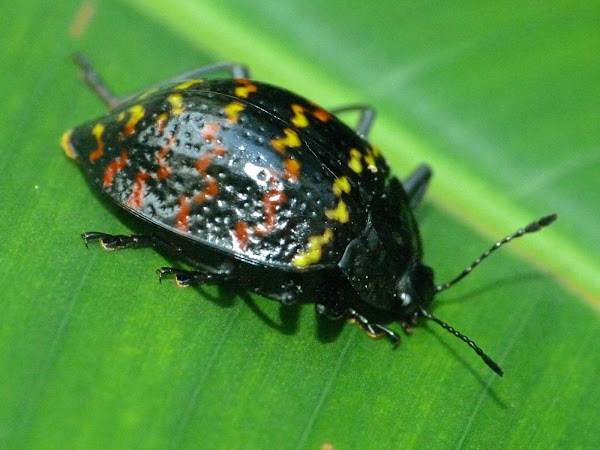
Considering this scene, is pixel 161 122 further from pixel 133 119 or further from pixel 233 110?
pixel 233 110

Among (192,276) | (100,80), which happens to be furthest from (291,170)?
(100,80)

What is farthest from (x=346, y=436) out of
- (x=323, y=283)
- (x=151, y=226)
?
(x=151, y=226)

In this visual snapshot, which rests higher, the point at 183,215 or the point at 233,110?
the point at 233,110

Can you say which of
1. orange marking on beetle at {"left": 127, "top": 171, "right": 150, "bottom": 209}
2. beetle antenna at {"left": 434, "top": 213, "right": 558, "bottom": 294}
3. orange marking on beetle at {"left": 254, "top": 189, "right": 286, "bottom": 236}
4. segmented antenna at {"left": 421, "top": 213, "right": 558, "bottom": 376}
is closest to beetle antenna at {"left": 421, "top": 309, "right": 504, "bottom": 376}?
segmented antenna at {"left": 421, "top": 213, "right": 558, "bottom": 376}

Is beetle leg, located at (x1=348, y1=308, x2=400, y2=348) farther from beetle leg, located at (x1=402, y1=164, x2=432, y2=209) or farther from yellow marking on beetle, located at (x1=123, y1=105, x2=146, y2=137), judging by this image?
yellow marking on beetle, located at (x1=123, y1=105, x2=146, y2=137)

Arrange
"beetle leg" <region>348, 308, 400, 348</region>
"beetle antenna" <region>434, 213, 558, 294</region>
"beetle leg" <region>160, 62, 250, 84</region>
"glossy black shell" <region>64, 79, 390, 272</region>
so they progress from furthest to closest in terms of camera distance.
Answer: "beetle leg" <region>160, 62, 250, 84</region> < "beetle antenna" <region>434, 213, 558, 294</region> < "beetle leg" <region>348, 308, 400, 348</region> < "glossy black shell" <region>64, 79, 390, 272</region>

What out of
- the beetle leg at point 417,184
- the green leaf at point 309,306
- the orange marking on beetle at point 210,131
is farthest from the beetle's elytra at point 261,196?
the beetle leg at point 417,184

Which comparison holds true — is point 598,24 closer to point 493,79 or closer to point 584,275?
point 493,79
